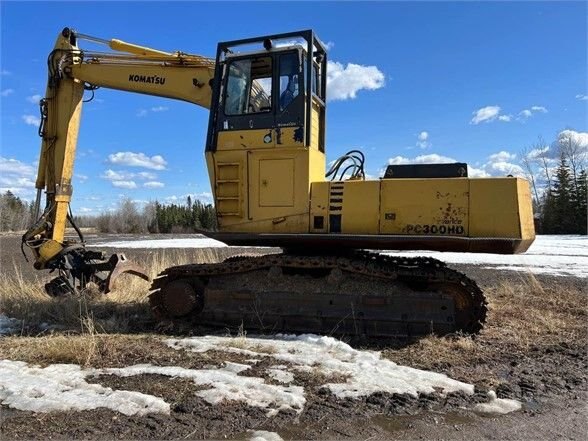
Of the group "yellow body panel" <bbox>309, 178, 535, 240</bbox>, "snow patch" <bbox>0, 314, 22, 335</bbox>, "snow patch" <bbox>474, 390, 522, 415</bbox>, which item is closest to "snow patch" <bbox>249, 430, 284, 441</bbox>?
"snow patch" <bbox>474, 390, 522, 415</bbox>

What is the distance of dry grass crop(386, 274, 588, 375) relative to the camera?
223 inches

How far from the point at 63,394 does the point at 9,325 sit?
374cm

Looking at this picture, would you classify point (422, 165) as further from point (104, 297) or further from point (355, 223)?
point (104, 297)

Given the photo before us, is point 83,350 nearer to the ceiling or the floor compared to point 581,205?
nearer to the floor

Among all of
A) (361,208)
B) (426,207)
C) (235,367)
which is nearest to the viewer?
(235,367)

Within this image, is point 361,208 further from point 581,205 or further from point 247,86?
point 581,205

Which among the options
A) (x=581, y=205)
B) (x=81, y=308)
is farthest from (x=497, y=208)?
(x=581, y=205)

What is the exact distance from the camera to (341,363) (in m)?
5.33

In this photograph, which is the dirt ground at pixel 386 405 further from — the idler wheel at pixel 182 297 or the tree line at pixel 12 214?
the tree line at pixel 12 214

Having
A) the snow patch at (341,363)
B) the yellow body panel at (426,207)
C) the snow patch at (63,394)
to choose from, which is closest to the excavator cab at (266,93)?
the yellow body panel at (426,207)

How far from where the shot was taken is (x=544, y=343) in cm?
627

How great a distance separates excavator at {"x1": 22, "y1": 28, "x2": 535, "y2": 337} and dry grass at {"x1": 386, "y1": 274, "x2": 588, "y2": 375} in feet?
1.27

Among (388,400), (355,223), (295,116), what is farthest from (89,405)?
(295,116)

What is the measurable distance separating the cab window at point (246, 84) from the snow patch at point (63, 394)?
4.10m
